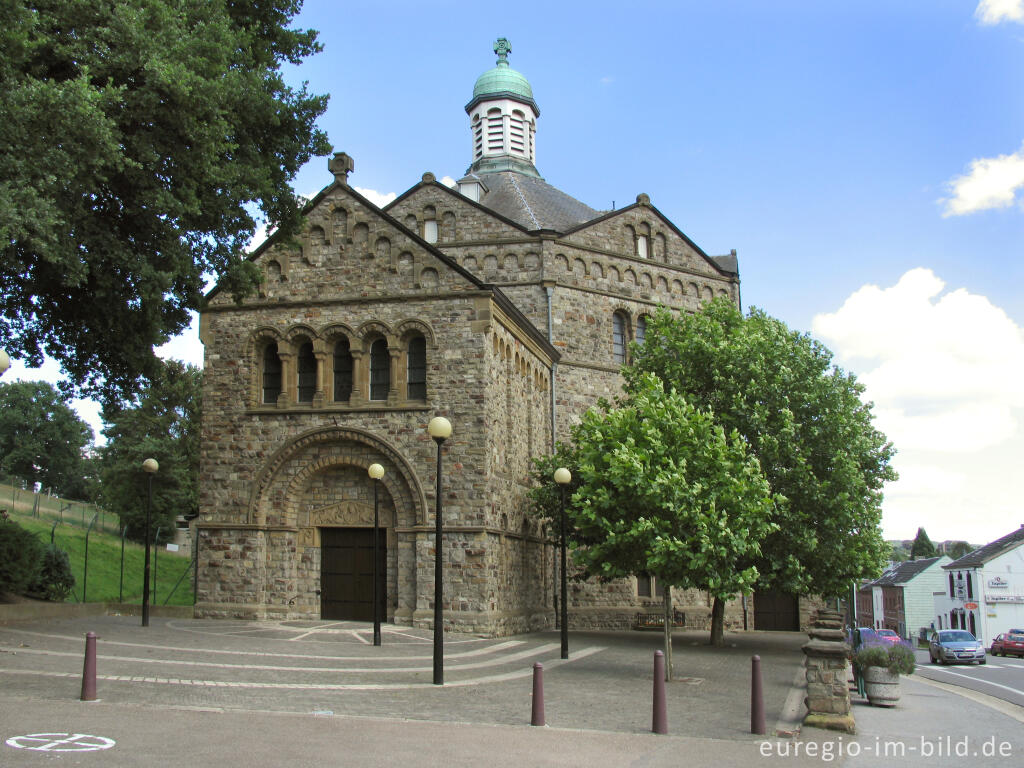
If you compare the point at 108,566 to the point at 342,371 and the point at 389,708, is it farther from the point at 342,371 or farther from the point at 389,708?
the point at 389,708

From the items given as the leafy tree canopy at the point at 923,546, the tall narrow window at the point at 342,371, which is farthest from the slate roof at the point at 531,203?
the leafy tree canopy at the point at 923,546

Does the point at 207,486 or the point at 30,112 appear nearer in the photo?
the point at 30,112

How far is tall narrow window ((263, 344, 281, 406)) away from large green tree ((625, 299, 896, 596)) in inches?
398

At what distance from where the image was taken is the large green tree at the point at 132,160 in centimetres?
1321

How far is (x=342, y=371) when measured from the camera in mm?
24328

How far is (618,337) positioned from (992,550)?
4450 centimetres

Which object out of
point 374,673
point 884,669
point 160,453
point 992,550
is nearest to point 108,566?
point 160,453

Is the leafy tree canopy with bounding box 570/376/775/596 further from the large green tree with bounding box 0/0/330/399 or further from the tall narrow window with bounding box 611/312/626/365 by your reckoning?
the tall narrow window with bounding box 611/312/626/365

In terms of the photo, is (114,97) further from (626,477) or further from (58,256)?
(626,477)

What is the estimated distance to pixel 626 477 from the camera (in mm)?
17797

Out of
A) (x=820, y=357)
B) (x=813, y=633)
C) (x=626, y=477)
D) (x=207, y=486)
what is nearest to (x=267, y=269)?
(x=207, y=486)

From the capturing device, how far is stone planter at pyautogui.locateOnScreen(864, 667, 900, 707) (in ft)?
50.8

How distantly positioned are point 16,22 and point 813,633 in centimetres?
1478

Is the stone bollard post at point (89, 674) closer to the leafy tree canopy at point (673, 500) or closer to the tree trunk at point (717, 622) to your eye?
the leafy tree canopy at point (673, 500)
